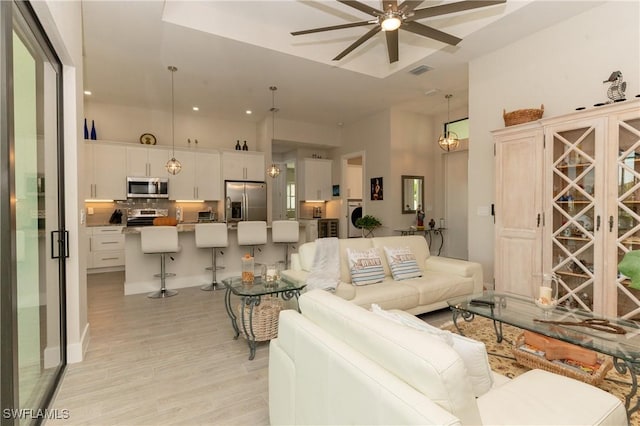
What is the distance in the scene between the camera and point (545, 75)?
3891 millimetres

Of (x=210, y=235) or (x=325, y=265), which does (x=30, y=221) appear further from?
(x=210, y=235)

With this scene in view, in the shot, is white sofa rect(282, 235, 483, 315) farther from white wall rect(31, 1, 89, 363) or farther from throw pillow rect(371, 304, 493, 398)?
white wall rect(31, 1, 89, 363)

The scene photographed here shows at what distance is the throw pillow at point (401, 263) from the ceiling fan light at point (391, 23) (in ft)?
7.53

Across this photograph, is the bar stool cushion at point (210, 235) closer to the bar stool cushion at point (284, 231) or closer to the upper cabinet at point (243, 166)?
the bar stool cushion at point (284, 231)

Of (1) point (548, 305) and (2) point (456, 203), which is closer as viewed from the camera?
(1) point (548, 305)

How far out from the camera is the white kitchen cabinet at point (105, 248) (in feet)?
19.9

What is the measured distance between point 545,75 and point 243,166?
5831mm

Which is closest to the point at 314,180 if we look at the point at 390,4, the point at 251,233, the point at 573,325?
the point at 251,233

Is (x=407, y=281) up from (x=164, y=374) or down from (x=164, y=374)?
up

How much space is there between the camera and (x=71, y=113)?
2.66 metres

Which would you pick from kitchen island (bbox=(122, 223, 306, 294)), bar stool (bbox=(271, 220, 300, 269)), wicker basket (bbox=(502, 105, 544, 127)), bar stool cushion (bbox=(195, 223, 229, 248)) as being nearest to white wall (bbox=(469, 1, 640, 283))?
wicker basket (bbox=(502, 105, 544, 127))

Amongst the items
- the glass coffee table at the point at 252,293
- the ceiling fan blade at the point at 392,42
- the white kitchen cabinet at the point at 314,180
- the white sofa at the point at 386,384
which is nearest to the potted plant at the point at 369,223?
the white kitchen cabinet at the point at 314,180

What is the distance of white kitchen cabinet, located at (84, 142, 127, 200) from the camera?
20.3ft

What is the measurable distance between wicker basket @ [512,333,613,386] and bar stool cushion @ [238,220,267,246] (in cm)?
374
